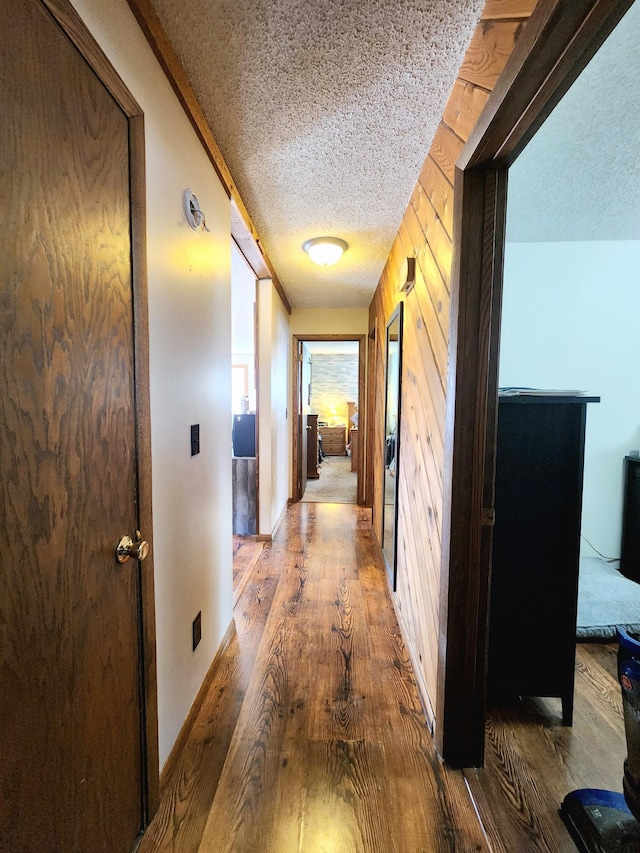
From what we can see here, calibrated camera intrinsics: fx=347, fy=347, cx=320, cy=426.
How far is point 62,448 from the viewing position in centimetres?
70

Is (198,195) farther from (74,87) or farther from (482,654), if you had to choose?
(482,654)

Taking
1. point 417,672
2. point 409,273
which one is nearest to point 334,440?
point 409,273

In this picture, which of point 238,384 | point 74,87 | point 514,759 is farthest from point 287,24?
point 238,384

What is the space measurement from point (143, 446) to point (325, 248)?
2.08 metres

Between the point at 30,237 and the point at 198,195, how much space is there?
1.00 metres

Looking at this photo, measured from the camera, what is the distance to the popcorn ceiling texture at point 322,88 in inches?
39.4

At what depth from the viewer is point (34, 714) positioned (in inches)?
24.8

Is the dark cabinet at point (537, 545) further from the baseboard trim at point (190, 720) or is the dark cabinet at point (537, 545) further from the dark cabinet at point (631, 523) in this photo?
the dark cabinet at point (631, 523)

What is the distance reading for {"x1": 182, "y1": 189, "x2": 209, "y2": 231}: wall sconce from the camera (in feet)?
4.19

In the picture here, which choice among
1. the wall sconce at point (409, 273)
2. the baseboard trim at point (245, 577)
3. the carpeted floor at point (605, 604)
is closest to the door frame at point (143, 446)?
the baseboard trim at point (245, 577)

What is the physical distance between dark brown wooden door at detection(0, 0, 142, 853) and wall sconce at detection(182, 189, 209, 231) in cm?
36

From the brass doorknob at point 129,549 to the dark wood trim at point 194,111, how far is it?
1.41m

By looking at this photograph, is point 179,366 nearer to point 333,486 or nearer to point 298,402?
point 298,402

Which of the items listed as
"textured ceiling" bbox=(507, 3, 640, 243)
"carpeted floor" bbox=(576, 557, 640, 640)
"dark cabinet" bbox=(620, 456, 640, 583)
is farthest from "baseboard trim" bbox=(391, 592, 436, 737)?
"textured ceiling" bbox=(507, 3, 640, 243)
